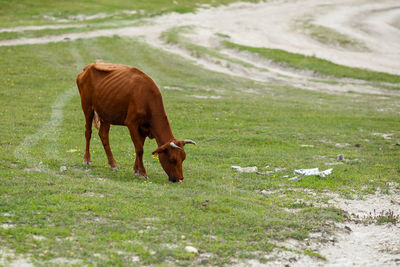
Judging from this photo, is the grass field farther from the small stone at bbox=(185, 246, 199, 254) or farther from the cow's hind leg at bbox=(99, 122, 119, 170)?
the cow's hind leg at bbox=(99, 122, 119, 170)

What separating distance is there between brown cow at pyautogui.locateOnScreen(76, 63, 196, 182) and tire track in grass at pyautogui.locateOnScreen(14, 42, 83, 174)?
Result: 200cm

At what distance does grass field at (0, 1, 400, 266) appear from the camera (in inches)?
346

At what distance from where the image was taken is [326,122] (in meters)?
23.5

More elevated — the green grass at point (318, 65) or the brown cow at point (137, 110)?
the brown cow at point (137, 110)

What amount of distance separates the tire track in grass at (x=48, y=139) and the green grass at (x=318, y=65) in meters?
20.6

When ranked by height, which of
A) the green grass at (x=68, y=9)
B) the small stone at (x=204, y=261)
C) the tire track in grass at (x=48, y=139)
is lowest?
the tire track in grass at (x=48, y=139)

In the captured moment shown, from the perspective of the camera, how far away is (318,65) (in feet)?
134

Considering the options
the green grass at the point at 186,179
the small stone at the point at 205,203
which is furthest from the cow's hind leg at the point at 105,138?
the small stone at the point at 205,203

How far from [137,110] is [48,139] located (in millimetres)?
6254

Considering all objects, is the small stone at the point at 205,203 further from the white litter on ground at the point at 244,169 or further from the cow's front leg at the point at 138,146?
the white litter on ground at the point at 244,169

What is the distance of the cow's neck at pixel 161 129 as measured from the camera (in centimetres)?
1291

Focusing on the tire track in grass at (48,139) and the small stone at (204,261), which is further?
the tire track in grass at (48,139)

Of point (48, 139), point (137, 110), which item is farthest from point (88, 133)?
point (48, 139)

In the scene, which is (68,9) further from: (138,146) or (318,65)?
(138,146)
